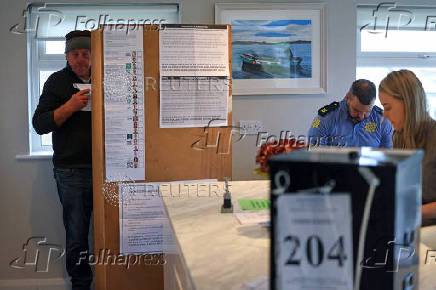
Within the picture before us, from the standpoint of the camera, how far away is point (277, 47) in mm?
3619

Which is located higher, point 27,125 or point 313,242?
point 27,125

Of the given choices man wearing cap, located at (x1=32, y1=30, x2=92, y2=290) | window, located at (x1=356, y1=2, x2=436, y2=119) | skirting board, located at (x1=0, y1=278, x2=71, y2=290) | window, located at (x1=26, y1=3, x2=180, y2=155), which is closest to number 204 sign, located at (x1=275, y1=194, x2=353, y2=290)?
man wearing cap, located at (x1=32, y1=30, x2=92, y2=290)

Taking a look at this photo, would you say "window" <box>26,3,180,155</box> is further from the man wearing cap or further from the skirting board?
the skirting board

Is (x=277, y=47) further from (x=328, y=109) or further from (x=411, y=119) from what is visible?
(x=411, y=119)

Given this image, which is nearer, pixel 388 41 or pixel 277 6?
pixel 277 6

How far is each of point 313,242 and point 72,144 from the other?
2.61 meters

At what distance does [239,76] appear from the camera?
3592 millimetres

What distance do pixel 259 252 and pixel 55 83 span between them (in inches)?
93.1

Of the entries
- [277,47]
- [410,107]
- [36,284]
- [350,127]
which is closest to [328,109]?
[350,127]

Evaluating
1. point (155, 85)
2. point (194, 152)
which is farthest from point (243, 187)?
point (155, 85)

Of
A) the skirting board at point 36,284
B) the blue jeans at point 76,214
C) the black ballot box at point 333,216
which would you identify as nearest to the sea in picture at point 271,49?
the blue jeans at point 76,214

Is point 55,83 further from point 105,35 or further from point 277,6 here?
point 277,6

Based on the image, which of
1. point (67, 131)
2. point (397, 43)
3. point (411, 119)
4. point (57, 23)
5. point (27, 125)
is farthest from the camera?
point (397, 43)

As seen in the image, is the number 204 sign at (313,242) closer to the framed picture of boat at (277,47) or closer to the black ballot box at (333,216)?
the black ballot box at (333,216)
